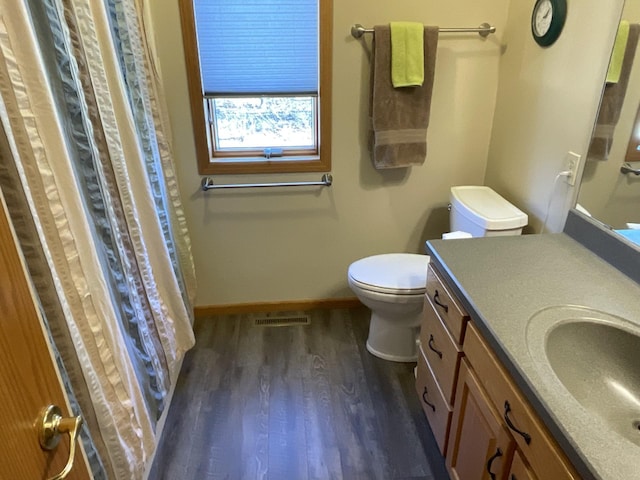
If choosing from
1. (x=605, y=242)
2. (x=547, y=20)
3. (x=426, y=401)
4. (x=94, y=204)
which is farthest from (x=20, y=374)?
(x=547, y=20)

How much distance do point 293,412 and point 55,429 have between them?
150cm

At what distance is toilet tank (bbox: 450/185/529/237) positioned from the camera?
2.02 m

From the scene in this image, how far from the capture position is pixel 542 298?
4.37ft

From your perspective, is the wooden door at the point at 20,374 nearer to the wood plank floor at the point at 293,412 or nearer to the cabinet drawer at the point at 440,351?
the cabinet drawer at the point at 440,351

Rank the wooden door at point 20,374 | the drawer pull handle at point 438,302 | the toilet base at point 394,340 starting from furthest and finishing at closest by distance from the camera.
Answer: the toilet base at point 394,340 < the drawer pull handle at point 438,302 < the wooden door at point 20,374

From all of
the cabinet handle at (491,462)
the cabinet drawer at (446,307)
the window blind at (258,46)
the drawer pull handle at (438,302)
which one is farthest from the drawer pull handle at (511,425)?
the window blind at (258,46)

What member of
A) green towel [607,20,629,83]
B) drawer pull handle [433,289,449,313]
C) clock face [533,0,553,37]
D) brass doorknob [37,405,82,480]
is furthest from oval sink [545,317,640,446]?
clock face [533,0,553,37]

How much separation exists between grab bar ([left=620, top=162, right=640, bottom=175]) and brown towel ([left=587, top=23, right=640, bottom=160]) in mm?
91

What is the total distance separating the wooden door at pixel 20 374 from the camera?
2.01ft

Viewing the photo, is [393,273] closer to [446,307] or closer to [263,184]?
[446,307]

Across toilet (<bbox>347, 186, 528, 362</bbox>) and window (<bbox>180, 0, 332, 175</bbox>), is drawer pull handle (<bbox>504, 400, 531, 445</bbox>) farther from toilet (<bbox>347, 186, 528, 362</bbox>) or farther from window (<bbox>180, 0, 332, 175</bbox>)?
window (<bbox>180, 0, 332, 175</bbox>)

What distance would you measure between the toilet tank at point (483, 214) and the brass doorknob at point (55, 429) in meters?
1.75

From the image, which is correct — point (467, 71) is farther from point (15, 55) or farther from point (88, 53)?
point (15, 55)

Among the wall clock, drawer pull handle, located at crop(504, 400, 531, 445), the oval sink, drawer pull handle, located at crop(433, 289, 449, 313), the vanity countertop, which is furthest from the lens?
the wall clock
